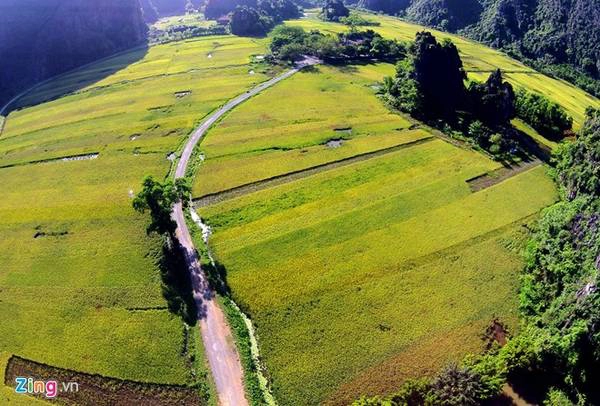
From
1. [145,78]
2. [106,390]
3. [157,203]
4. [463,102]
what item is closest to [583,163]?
[463,102]

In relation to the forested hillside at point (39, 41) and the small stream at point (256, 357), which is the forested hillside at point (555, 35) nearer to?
the small stream at point (256, 357)

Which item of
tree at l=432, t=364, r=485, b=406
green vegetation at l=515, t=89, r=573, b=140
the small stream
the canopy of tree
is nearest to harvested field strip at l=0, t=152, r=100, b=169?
the small stream

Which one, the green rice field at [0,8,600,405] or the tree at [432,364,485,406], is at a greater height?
the green rice field at [0,8,600,405]

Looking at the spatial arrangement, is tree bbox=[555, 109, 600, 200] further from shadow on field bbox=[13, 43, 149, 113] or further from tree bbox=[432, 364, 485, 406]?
shadow on field bbox=[13, 43, 149, 113]

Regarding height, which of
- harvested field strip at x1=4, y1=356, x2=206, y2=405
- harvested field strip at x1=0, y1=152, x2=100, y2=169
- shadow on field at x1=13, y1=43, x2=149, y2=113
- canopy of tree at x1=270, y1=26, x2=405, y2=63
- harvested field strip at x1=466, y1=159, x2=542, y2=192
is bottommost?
harvested field strip at x1=4, y1=356, x2=206, y2=405

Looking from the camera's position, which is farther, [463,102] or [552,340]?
[463,102]

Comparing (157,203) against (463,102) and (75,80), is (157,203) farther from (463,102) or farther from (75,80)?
(75,80)
